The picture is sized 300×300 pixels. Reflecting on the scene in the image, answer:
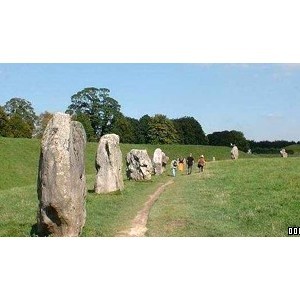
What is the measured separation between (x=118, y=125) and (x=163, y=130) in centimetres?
610

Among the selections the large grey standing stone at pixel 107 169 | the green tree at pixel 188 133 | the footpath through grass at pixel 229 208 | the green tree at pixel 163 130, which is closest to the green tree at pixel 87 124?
the green tree at pixel 163 130

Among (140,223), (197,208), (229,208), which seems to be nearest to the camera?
(140,223)

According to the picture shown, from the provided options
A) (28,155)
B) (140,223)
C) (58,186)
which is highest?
(28,155)

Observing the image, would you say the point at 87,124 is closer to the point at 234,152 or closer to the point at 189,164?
the point at 234,152

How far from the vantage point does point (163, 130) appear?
60188 mm

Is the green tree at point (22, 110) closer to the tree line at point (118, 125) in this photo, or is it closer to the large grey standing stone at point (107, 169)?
the tree line at point (118, 125)

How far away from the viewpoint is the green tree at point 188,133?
184ft

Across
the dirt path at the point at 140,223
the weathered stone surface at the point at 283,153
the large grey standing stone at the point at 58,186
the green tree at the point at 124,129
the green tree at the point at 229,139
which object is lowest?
the dirt path at the point at 140,223

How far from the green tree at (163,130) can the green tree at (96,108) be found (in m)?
5.79

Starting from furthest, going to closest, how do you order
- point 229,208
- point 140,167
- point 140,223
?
point 140,167 → point 229,208 → point 140,223

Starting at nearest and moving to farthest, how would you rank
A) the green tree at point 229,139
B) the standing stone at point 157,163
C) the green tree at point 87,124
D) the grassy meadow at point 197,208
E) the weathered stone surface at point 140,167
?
the grassy meadow at point 197,208 < the weathered stone surface at point 140,167 < the standing stone at point 157,163 < the green tree at point 87,124 < the green tree at point 229,139

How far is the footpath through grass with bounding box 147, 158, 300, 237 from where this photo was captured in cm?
1655

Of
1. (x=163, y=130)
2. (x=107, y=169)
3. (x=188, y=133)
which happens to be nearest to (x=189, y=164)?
(x=107, y=169)
